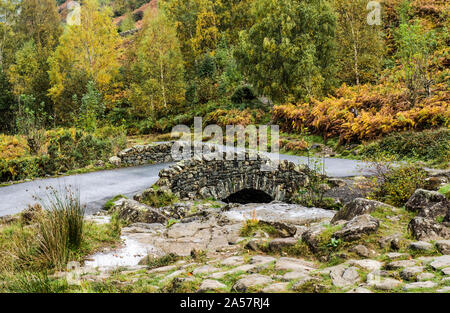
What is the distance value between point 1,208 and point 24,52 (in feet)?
88.4

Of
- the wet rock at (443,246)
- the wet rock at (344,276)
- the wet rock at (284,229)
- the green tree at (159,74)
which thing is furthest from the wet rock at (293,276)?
the green tree at (159,74)

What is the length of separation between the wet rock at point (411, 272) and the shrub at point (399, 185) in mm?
3982

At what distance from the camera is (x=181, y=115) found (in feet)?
86.9

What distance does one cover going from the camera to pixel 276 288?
334cm

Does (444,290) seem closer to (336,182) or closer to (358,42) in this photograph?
(336,182)

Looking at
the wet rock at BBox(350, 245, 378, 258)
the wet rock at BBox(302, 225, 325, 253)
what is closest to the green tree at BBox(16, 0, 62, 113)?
the wet rock at BBox(302, 225, 325, 253)

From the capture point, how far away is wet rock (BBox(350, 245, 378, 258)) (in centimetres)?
425

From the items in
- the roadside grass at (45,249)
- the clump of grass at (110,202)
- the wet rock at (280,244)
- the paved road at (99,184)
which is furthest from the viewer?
the paved road at (99,184)

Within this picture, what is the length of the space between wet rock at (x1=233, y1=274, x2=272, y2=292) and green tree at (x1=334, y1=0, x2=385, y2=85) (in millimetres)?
19344

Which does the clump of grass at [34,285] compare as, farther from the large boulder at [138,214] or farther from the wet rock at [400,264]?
the large boulder at [138,214]

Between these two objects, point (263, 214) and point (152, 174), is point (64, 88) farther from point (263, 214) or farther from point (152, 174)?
point (263, 214)

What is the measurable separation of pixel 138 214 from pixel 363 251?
17.5ft

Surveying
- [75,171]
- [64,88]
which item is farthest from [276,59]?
[64,88]

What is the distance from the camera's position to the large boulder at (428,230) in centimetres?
456
